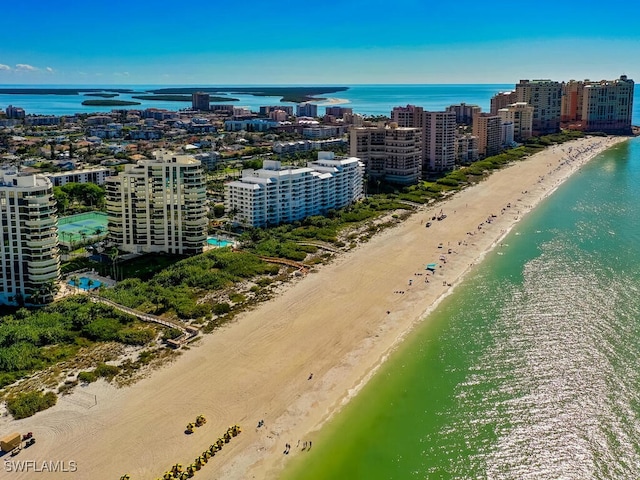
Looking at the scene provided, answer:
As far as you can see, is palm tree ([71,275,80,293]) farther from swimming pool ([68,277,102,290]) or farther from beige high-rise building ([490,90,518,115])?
beige high-rise building ([490,90,518,115])

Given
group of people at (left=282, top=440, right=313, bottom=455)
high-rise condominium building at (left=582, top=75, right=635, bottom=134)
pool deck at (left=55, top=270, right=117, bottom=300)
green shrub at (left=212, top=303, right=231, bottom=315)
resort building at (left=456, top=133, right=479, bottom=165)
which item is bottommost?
group of people at (left=282, top=440, right=313, bottom=455)

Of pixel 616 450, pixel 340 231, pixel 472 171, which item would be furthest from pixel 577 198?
pixel 616 450

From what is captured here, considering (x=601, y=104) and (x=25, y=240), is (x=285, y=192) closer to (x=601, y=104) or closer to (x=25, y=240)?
(x=25, y=240)

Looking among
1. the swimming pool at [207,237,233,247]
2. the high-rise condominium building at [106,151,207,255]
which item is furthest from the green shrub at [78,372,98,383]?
the swimming pool at [207,237,233,247]

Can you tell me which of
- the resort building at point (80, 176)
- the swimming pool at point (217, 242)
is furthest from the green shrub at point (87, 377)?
the resort building at point (80, 176)

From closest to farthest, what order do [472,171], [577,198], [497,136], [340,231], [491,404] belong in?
[491,404] → [340,231] → [577,198] → [472,171] → [497,136]

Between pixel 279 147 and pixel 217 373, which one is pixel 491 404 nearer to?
pixel 217 373
